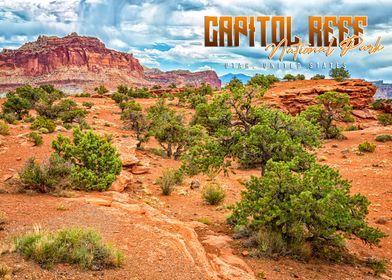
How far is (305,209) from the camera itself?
28.6 ft

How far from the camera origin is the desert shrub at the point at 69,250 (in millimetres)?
5905

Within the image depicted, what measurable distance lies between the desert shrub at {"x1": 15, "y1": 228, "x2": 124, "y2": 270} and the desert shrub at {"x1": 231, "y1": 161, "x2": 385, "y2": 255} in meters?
4.26

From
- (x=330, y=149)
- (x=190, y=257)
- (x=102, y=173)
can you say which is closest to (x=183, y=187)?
(x=102, y=173)

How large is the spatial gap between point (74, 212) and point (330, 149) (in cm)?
2458

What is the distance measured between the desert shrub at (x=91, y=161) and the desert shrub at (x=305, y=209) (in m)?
6.96

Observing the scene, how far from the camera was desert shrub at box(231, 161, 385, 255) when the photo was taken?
339 inches

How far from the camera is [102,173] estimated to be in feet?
49.0

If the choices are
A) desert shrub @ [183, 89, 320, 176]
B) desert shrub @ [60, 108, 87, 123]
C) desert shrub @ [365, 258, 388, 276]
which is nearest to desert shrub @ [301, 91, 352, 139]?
desert shrub @ [60, 108, 87, 123]

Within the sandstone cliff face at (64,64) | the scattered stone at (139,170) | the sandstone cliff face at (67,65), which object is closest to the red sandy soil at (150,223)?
the scattered stone at (139,170)

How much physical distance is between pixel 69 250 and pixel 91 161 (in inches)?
359

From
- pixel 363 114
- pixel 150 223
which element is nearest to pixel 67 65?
pixel 363 114

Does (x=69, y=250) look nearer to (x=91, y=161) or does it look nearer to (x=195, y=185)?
(x=91, y=161)

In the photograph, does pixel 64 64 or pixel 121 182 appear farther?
pixel 64 64

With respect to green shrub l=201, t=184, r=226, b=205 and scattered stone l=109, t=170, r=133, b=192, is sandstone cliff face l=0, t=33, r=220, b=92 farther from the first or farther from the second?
green shrub l=201, t=184, r=226, b=205
